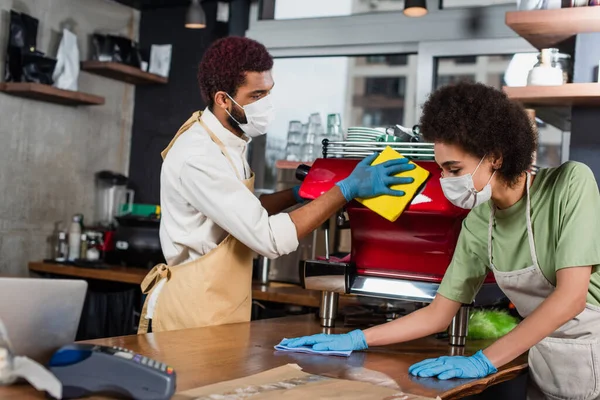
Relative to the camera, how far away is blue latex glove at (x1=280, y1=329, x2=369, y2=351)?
1922mm

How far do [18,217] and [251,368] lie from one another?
310 cm

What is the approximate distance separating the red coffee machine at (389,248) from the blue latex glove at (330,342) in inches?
11.1

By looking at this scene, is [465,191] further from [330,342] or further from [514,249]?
[330,342]

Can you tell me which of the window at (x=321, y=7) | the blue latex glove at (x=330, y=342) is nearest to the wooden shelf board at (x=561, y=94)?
the blue latex glove at (x=330, y=342)

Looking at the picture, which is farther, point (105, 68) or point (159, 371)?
point (105, 68)

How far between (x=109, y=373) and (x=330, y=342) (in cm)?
81

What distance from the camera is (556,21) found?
2.81 metres

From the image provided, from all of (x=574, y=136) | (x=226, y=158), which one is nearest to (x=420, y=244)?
(x=226, y=158)

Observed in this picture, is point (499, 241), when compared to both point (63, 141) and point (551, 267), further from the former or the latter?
point (63, 141)

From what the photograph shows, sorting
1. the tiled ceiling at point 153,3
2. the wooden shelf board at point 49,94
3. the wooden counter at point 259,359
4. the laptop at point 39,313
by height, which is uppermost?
the tiled ceiling at point 153,3

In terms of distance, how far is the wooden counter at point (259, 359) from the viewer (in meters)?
1.57

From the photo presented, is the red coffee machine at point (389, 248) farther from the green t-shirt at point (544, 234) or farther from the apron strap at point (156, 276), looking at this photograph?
the apron strap at point (156, 276)

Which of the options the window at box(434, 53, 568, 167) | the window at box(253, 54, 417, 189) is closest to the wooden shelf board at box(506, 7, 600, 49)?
the window at box(434, 53, 568, 167)

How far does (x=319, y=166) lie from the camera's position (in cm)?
230
